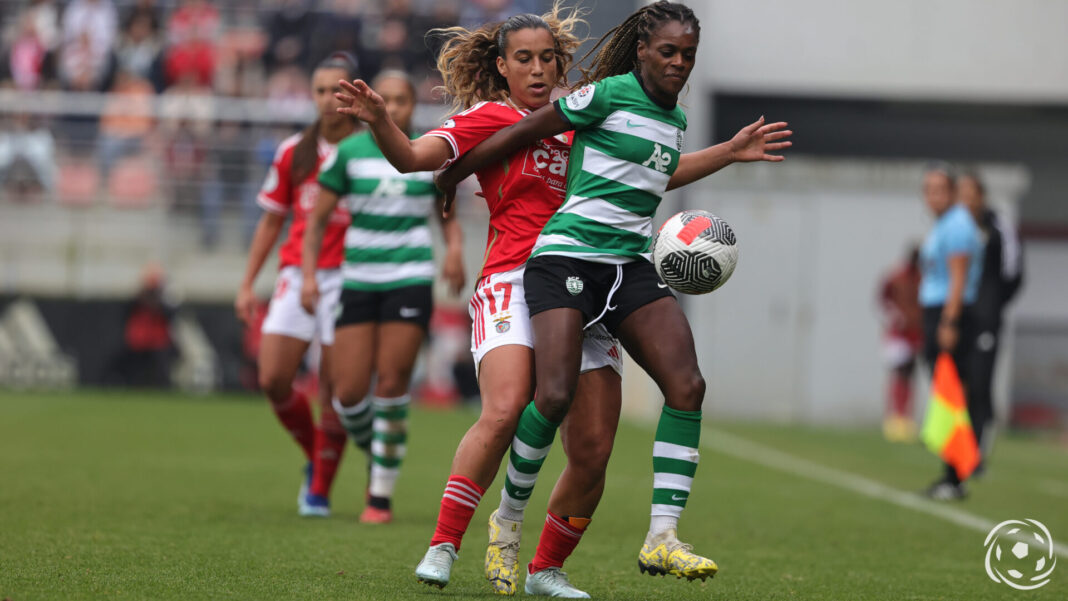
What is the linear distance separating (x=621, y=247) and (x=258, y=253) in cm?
350

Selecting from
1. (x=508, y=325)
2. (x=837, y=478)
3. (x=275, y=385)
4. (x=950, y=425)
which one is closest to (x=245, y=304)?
(x=275, y=385)

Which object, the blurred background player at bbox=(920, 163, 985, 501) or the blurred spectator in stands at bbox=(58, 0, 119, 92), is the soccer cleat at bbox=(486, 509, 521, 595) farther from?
the blurred spectator in stands at bbox=(58, 0, 119, 92)

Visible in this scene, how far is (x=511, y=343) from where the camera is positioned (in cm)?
502

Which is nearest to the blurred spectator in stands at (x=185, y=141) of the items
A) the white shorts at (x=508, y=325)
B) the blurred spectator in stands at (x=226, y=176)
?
the blurred spectator in stands at (x=226, y=176)

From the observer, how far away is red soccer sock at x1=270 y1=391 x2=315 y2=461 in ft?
25.9

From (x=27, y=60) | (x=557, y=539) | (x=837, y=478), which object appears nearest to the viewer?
(x=557, y=539)

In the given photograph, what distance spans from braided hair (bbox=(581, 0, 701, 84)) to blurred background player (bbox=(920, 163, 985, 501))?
4905 mm

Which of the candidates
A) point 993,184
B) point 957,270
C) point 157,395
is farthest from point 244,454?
point 993,184

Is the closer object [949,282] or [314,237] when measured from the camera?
[314,237]

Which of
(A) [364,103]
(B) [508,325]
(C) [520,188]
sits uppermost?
(A) [364,103]

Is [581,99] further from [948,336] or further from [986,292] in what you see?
[986,292]

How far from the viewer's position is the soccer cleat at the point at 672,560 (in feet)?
14.9

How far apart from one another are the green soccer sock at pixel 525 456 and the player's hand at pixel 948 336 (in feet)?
17.6

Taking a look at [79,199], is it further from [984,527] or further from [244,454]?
[984,527]
